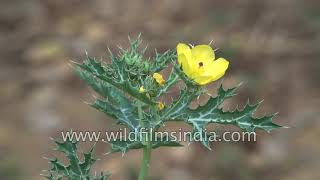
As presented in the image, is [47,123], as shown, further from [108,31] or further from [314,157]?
[314,157]

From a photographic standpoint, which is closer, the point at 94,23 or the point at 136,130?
the point at 136,130

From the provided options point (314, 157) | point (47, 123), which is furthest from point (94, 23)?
point (314, 157)

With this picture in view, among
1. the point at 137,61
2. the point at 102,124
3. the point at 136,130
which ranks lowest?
the point at 136,130

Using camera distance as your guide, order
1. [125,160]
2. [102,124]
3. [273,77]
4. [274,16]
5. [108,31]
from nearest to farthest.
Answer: [125,160] < [102,124] < [273,77] < [274,16] < [108,31]

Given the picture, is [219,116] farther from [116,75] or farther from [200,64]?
[116,75]

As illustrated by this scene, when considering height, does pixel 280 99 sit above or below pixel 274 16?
below

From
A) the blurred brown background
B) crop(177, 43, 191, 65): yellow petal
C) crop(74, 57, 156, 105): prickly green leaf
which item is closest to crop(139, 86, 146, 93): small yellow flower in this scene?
crop(74, 57, 156, 105): prickly green leaf

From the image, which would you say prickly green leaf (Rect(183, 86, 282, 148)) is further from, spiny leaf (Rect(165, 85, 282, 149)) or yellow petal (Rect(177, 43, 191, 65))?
yellow petal (Rect(177, 43, 191, 65))

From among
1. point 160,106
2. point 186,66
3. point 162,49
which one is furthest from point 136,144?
point 162,49

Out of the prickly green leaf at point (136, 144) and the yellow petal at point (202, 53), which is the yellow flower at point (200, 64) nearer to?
the yellow petal at point (202, 53)
